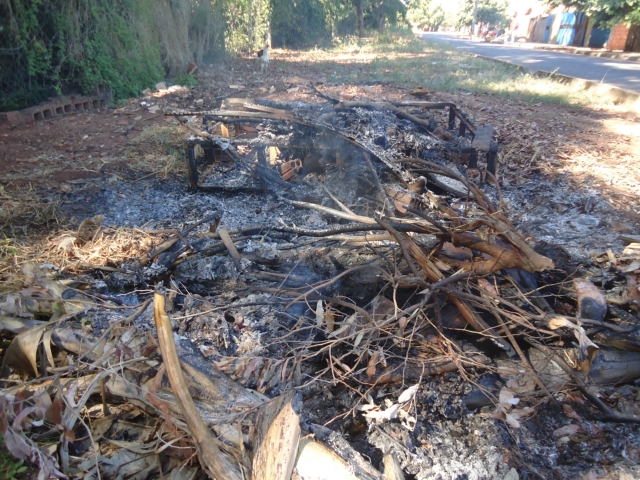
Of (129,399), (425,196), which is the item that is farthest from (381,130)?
(129,399)

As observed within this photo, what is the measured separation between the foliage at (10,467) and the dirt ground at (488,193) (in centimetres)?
83

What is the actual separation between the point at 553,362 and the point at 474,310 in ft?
1.65

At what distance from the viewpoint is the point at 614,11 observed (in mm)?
17047

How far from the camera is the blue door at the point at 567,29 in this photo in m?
25.5

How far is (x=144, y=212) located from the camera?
4129mm

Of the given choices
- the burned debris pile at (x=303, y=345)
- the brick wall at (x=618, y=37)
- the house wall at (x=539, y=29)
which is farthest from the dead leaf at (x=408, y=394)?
the house wall at (x=539, y=29)

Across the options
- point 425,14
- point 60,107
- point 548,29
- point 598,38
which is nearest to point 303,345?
point 60,107

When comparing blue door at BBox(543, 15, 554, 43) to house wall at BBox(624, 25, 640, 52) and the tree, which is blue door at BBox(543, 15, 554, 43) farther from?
the tree

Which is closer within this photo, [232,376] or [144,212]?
[232,376]

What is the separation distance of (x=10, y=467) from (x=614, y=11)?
23.4 meters

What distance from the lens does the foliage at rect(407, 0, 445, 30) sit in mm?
53000

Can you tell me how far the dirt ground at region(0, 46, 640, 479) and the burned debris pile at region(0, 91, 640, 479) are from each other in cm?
4

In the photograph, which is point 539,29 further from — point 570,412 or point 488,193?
point 570,412

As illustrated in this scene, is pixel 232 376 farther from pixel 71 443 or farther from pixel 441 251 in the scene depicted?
pixel 441 251
